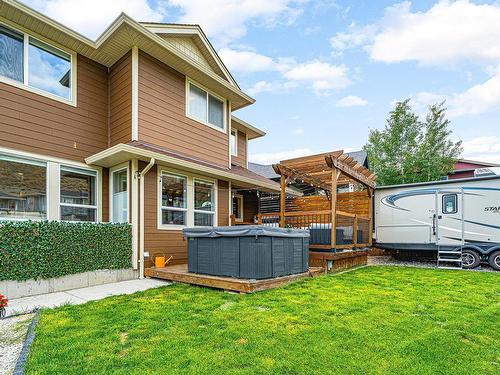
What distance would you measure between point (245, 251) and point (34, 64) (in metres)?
5.82

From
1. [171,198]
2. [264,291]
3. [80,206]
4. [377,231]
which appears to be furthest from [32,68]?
[377,231]

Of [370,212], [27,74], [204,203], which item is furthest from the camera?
[370,212]

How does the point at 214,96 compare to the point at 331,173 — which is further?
the point at 214,96

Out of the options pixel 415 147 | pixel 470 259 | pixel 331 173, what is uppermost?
pixel 415 147

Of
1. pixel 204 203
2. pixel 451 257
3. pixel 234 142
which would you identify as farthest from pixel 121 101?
pixel 451 257

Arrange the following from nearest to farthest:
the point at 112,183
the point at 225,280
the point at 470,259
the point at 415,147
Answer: the point at 225,280 → the point at 112,183 → the point at 470,259 → the point at 415,147

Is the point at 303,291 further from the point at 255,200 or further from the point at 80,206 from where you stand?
the point at 255,200

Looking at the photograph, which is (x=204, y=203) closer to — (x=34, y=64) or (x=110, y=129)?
(x=110, y=129)

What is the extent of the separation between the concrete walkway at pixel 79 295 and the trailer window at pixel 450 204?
824cm

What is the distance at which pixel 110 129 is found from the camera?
7.72m

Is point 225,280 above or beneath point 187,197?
beneath

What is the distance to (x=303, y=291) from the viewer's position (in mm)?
5336

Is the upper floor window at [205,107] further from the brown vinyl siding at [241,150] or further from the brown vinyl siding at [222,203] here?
the brown vinyl siding at [241,150]

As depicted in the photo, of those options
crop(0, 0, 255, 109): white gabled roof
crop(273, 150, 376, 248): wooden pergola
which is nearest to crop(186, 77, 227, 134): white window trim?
crop(0, 0, 255, 109): white gabled roof
